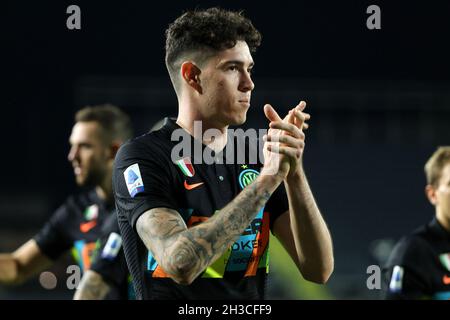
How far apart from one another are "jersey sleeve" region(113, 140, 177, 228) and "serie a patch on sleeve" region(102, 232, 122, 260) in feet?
5.97

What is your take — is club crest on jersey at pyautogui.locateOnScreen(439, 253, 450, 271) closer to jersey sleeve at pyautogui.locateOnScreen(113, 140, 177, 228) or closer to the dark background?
jersey sleeve at pyautogui.locateOnScreen(113, 140, 177, 228)

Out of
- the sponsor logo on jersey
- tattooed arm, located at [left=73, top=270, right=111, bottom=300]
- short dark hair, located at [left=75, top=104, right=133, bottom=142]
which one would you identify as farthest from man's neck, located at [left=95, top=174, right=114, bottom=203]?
tattooed arm, located at [left=73, top=270, right=111, bottom=300]

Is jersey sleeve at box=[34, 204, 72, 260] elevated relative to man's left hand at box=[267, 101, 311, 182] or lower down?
lower down

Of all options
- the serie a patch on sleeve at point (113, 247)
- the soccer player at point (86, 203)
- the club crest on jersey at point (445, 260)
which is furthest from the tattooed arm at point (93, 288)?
the club crest on jersey at point (445, 260)

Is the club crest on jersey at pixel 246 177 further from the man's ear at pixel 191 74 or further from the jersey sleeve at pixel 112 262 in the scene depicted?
the jersey sleeve at pixel 112 262

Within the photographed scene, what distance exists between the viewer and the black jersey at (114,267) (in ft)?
17.0

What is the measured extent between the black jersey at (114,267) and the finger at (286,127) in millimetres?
2260

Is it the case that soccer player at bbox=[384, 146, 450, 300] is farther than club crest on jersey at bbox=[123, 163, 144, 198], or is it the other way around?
soccer player at bbox=[384, 146, 450, 300]

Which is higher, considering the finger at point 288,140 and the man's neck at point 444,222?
the finger at point 288,140

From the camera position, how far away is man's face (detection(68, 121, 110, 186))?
20.0ft

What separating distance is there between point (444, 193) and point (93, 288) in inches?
114

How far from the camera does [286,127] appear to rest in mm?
3221

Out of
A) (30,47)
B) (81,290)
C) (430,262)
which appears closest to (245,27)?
(81,290)

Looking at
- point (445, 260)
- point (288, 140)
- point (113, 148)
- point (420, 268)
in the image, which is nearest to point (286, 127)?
point (288, 140)
